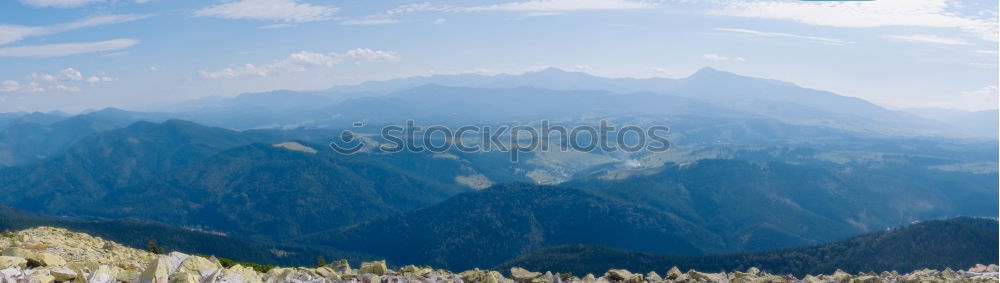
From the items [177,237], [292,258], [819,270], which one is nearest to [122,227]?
[177,237]

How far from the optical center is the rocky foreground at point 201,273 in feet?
59.3

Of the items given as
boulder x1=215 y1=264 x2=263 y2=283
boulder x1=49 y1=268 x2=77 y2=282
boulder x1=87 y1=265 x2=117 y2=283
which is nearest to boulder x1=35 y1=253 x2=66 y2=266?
boulder x1=49 y1=268 x2=77 y2=282

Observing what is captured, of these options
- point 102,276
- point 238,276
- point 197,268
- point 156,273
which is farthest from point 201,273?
point 102,276

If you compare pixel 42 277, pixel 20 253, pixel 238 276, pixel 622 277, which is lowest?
pixel 622 277

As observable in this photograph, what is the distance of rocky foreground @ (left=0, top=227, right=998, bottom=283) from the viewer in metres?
18.1

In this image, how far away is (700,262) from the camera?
114 meters

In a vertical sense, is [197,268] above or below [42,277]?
below

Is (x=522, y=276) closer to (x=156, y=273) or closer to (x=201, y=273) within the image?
→ (x=201, y=273)

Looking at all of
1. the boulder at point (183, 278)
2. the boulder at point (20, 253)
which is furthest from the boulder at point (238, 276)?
the boulder at point (20, 253)

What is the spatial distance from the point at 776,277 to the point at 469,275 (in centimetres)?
1408

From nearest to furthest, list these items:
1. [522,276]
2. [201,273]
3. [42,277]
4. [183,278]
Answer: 1. [183,278]
2. [42,277]
3. [201,273]
4. [522,276]

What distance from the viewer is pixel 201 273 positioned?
19.0 meters

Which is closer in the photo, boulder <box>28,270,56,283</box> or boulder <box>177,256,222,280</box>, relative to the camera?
boulder <box>28,270,56,283</box>

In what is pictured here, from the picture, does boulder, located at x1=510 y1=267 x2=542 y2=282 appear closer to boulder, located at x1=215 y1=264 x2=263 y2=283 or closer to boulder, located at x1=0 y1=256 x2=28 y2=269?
boulder, located at x1=215 y1=264 x2=263 y2=283
